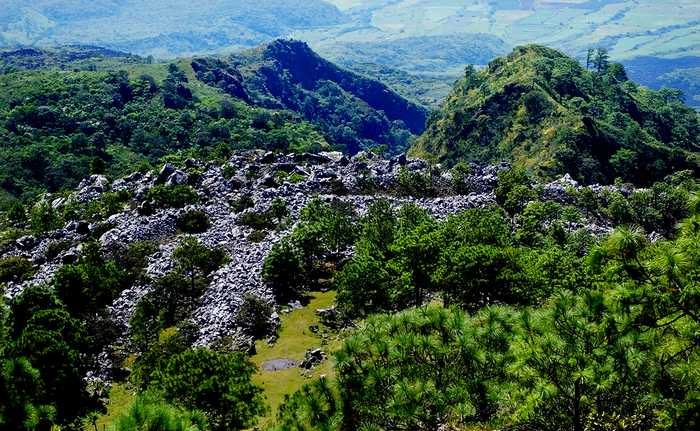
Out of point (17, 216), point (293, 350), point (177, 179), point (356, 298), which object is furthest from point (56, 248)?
point (356, 298)

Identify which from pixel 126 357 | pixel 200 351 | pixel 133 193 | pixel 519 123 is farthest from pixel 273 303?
pixel 519 123

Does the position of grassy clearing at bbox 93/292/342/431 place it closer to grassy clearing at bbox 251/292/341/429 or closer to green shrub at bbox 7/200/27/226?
grassy clearing at bbox 251/292/341/429

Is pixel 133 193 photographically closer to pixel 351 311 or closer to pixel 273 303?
pixel 273 303

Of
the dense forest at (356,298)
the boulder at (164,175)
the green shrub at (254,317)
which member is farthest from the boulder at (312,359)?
the boulder at (164,175)

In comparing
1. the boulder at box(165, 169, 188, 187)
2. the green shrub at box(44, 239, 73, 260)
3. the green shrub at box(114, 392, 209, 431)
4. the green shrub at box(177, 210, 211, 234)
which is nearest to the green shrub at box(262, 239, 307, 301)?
the green shrub at box(177, 210, 211, 234)

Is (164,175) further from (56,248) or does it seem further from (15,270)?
(15,270)

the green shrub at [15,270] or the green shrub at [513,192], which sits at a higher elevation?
the green shrub at [513,192]

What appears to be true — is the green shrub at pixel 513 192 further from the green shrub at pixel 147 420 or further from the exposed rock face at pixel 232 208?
the green shrub at pixel 147 420
